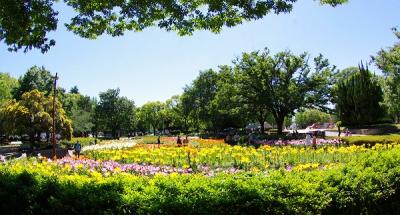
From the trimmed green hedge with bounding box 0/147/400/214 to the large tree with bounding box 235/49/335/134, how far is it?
36.9 metres

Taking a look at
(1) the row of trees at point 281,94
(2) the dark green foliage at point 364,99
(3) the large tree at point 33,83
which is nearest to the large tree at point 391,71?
(1) the row of trees at point 281,94

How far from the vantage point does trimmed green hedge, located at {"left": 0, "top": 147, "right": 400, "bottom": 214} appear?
5746 millimetres

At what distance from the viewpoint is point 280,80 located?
45531 mm

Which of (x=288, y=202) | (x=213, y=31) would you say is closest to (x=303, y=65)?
(x=213, y=31)

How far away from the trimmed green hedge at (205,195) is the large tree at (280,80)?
36.9 metres

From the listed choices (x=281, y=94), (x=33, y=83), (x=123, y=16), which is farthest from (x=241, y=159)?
(x=33, y=83)

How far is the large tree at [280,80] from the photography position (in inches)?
1759

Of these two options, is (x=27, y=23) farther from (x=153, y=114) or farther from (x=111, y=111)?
(x=153, y=114)

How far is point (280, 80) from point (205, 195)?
40741 millimetres

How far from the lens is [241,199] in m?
5.95

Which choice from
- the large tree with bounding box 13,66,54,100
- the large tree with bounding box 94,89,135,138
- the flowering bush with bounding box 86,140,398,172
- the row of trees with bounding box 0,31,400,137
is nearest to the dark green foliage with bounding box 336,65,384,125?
the row of trees with bounding box 0,31,400,137

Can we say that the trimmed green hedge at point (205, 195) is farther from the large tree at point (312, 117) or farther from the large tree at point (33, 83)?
the large tree at point (312, 117)

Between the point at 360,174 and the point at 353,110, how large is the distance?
4695 cm

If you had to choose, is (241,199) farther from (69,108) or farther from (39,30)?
(69,108)
